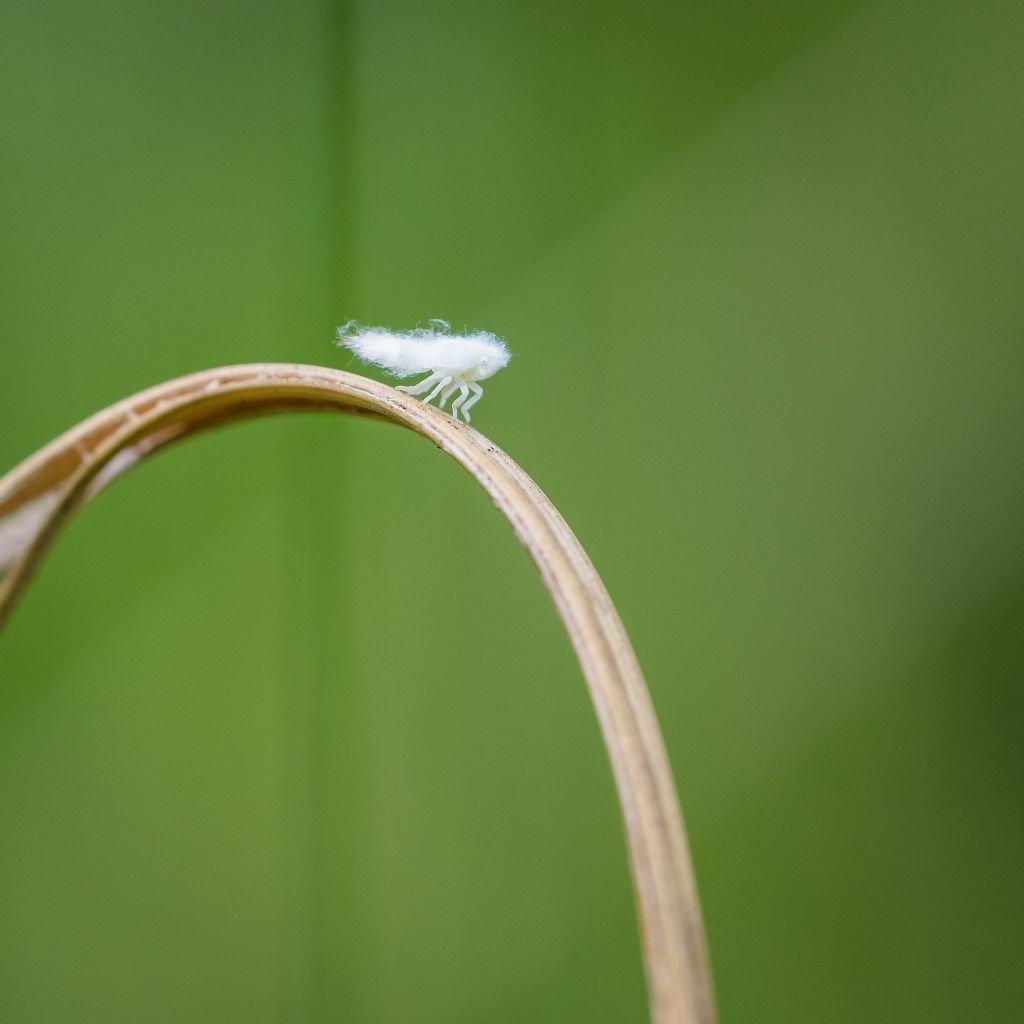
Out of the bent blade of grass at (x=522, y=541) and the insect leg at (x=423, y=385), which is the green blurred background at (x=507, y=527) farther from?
the bent blade of grass at (x=522, y=541)

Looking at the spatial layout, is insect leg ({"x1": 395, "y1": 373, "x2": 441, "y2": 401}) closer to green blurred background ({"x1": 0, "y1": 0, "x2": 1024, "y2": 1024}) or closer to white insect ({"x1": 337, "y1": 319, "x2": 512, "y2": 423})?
white insect ({"x1": 337, "y1": 319, "x2": 512, "y2": 423})

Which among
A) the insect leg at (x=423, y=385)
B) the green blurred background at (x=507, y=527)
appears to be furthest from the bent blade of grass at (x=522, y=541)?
the green blurred background at (x=507, y=527)

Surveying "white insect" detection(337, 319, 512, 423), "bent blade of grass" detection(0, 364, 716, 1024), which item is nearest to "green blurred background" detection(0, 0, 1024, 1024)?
"white insect" detection(337, 319, 512, 423)

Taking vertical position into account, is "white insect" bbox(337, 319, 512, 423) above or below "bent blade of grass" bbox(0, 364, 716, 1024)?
above

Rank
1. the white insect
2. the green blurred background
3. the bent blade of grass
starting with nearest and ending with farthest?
the bent blade of grass < the white insect < the green blurred background

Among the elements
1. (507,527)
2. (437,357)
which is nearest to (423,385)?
(437,357)

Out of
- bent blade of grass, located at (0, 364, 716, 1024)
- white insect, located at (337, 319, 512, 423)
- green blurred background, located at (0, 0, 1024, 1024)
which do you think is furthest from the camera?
green blurred background, located at (0, 0, 1024, 1024)
